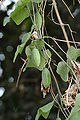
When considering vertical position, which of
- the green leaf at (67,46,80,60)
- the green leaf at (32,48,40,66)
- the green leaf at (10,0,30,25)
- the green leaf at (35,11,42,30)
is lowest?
the green leaf at (67,46,80,60)

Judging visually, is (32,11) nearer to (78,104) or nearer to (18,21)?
(18,21)

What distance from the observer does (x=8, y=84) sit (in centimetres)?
147

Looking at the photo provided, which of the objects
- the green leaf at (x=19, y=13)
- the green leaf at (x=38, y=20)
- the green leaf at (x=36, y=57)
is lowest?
the green leaf at (x=36, y=57)

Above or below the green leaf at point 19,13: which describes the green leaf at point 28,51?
below

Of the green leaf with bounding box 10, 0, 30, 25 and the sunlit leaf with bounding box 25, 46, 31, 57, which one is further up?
the green leaf with bounding box 10, 0, 30, 25

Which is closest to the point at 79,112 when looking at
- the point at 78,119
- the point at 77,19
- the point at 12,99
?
the point at 78,119

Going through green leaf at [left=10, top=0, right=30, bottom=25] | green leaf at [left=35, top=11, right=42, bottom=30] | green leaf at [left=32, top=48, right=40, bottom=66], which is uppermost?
green leaf at [left=10, top=0, right=30, bottom=25]

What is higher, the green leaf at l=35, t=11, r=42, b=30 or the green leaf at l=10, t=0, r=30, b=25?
the green leaf at l=10, t=0, r=30, b=25

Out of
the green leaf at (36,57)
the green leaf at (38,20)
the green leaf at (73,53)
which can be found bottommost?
the green leaf at (73,53)

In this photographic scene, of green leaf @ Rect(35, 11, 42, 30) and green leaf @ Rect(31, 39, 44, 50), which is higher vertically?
green leaf @ Rect(35, 11, 42, 30)

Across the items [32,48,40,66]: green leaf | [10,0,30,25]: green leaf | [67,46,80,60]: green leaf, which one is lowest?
[67,46,80,60]: green leaf

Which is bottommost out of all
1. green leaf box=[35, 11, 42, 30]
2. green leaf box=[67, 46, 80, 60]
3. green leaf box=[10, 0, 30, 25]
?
green leaf box=[67, 46, 80, 60]

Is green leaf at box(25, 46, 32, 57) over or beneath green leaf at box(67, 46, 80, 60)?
over

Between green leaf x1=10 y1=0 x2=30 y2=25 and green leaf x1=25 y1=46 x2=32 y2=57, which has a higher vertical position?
green leaf x1=10 y1=0 x2=30 y2=25
